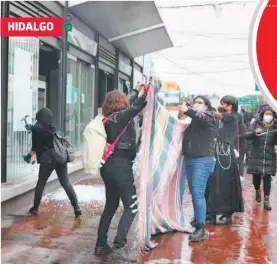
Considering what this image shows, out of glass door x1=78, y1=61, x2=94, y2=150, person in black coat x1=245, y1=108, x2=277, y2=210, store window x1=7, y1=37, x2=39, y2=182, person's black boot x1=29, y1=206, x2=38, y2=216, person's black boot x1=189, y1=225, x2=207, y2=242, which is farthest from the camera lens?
glass door x1=78, y1=61, x2=94, y2=150

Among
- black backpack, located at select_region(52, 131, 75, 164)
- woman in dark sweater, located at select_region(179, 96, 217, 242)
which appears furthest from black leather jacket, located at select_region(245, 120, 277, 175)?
black backpack, located at select_region(52, 131, 75, 164)

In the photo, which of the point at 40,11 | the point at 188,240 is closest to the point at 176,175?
the point at 188,240

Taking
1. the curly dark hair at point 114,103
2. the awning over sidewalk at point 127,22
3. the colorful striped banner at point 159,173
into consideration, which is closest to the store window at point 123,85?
the awning over sidewalk at point 127,22

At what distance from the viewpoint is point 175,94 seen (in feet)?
27.3

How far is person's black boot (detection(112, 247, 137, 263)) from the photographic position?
4.62m

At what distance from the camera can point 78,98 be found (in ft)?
38.6

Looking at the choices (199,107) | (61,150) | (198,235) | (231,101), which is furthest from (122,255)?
(231,101)

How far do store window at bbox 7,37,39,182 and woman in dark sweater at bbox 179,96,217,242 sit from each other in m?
3.00

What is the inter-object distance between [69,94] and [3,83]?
4.11m

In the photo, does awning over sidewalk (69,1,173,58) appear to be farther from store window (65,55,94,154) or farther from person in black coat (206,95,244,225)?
person in black coat (206,95,244,225)

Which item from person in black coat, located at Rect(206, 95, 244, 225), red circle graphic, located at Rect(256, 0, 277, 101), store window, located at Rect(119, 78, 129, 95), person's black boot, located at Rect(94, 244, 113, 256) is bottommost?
person's black boot, located at Rect(94, 244, 113, 256)

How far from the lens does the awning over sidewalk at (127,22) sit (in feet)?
34.8

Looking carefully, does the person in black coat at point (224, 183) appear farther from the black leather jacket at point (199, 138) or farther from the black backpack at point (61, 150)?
the black backpack at point (61, 150)

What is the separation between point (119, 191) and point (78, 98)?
7374 mm
